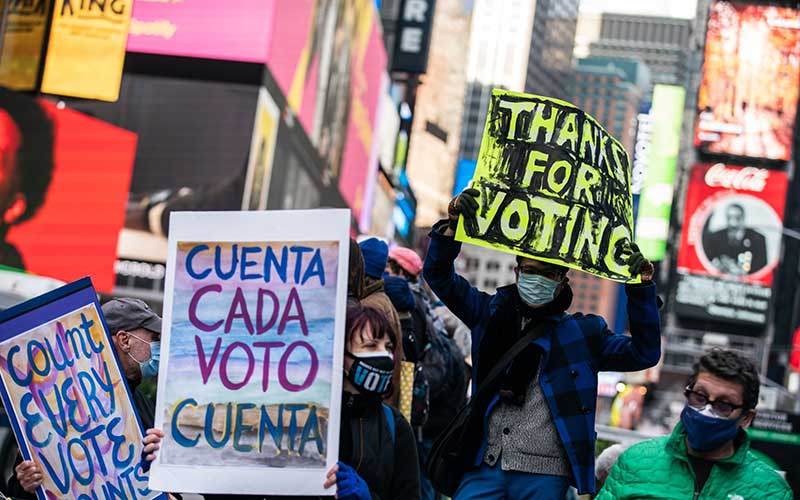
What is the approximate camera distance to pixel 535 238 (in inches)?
218

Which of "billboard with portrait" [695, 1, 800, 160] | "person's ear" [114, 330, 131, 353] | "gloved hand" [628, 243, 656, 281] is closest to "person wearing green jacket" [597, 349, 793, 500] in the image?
"gloved hand" [628, 243, 656, 281]

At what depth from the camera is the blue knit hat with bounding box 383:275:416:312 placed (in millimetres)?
7297

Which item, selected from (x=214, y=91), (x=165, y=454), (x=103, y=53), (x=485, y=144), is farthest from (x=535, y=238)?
(x=214, y=91)

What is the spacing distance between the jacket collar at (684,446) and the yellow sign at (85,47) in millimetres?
15782

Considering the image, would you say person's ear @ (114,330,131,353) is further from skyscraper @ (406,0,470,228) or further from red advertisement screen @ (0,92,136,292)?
skyscraper @ (406,0,470,228)

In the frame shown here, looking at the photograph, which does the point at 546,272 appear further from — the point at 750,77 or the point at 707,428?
the point at 750,77

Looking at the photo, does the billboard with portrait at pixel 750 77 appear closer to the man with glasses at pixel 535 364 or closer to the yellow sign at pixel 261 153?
the yellow sign at pixel 261 153

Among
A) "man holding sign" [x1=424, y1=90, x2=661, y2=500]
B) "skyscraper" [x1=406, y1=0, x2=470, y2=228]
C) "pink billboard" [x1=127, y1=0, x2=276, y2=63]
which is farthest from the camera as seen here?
"skyscraper" [x1=406, y1=0, x2=470, y2=228]

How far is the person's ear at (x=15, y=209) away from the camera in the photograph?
19.7 meters

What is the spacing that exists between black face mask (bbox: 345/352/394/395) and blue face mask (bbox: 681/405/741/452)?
1.25m

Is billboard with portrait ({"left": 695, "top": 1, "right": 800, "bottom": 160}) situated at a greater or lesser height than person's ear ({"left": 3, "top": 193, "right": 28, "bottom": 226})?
greater

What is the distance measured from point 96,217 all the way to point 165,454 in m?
17.2

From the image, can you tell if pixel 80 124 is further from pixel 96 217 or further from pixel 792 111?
pixel 792 111

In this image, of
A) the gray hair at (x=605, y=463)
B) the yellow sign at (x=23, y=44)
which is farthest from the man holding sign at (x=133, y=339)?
the yellow sign at (x=23, y=44)
